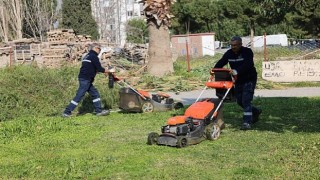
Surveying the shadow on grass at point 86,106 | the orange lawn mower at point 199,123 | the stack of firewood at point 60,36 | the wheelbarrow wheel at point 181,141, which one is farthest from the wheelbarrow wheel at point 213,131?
the stack of firewood at point 60,36

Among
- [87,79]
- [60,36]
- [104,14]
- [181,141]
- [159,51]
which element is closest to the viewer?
[181,141]

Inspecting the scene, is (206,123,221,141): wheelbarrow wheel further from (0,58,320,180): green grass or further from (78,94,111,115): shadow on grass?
(78,94,111,115): shadow on grass

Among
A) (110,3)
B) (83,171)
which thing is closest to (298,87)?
(83,171)

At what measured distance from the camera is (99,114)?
37.5ft

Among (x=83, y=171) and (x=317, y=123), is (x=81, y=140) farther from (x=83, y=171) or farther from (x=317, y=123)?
(x=317, y=123)

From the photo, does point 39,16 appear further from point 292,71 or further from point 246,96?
point 246,96

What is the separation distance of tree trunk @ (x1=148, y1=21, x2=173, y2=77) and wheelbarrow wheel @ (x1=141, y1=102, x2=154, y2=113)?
768cm

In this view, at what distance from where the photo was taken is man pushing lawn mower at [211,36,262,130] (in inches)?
349

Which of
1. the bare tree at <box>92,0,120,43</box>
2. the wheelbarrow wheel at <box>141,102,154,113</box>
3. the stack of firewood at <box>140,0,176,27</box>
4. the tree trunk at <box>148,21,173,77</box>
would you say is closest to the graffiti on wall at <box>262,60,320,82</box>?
the tree trunk at <box>148,21,173,77</box>

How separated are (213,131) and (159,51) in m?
11.4

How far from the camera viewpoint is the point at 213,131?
8.03m

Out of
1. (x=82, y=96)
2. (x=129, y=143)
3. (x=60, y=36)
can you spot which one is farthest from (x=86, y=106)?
(x=60, y=36)

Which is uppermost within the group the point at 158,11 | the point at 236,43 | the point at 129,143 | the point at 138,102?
the point at 158,11

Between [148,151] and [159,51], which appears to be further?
[159,51]
